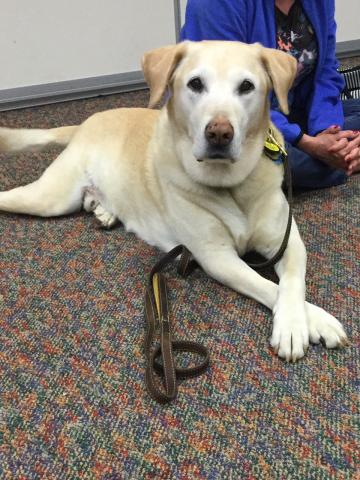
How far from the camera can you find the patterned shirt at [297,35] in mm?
1748

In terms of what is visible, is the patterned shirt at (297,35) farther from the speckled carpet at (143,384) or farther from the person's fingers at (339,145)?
the speckled carpet at (143,384)

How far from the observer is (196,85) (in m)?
1.24

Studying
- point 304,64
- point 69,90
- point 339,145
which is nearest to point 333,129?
point 339,145

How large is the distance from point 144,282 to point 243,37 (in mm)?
926

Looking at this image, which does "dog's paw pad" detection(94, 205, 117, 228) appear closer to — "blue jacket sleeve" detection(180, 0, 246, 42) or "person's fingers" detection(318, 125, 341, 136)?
"blue jacket sleeve" detection(180, 0, 246, 42)

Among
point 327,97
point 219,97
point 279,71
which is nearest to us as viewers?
point 219,97

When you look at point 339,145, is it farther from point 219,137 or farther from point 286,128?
point 219,137

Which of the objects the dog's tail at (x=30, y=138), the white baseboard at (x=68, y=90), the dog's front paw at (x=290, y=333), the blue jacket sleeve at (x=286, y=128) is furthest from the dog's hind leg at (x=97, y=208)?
the white baseboard at (x=68, y=90)

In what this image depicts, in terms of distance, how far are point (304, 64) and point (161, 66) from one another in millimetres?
760

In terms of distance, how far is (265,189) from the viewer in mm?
1393

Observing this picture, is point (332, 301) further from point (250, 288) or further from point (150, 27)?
point (150, 27)

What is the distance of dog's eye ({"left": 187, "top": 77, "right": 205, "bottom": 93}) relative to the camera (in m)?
1.23

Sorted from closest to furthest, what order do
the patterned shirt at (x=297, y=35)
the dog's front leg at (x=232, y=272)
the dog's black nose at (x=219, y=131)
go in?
the dog's black nose at (x=219, y=131) < the dog's front leg at (x=232, y=272) < the patterned shirt at (x=297, y=35)

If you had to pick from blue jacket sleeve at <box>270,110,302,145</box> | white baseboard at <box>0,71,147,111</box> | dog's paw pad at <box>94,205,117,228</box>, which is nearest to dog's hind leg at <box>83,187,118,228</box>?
dog's paw pad at <box>94,205,117,228</box>
